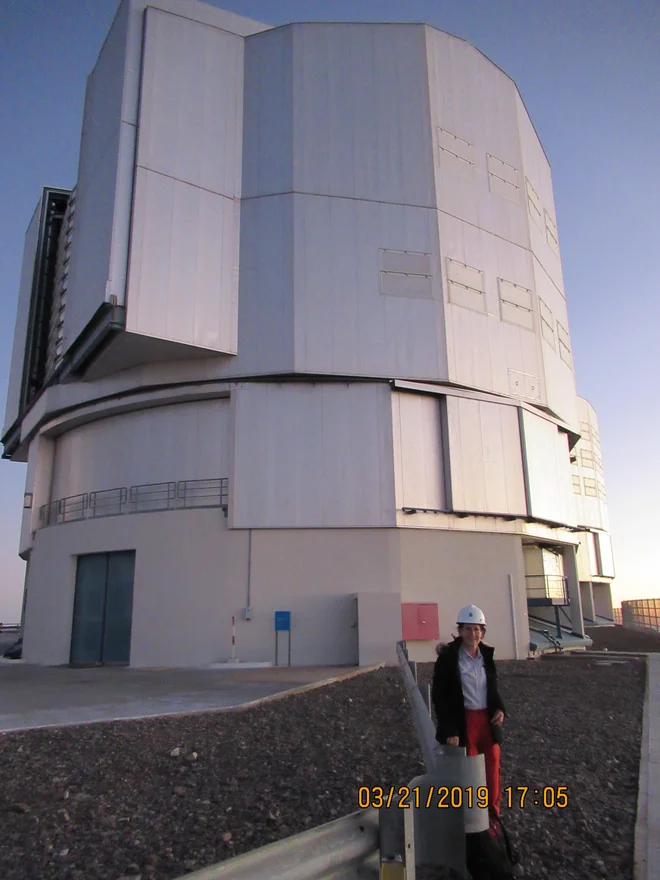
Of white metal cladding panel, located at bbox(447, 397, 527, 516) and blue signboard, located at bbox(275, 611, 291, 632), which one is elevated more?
white metal cladding panel, located at bbox(447, 397, 527, 516)

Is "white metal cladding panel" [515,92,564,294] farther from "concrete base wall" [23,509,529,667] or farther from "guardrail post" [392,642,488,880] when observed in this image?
"guardrail post" [392,642,488,880]

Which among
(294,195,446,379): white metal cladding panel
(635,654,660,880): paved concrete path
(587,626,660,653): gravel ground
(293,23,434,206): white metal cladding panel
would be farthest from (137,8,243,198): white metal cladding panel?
(587,626,660,653): gravel ground

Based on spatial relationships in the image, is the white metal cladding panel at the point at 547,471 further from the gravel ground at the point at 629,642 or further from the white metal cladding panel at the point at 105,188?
the white metal cladding panel at the point at 105,188

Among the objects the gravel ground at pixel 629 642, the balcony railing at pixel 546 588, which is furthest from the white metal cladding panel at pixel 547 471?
the gravel ground at pixel 629 642

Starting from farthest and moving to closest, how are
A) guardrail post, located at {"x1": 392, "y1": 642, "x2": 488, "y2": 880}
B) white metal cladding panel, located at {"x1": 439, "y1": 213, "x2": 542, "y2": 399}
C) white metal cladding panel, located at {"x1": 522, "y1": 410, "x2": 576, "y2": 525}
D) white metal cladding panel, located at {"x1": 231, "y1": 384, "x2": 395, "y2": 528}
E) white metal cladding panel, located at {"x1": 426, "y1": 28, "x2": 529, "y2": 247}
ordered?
white metal cladding panel, located at {"x1": 426, "y1": 28, "x2": 529, "y2": 247}, white metal cladding panel, located at {"x1": 522, "y1": 410, "x2": 576, "y2": 525}, white metal cladding panel, located at {"x1": 439, "y1": 213, "x2": 542, "y2": 399}, white metal cladding panel, located at {"x1": 231, "y1": 384, "x2": 395, "y2": 528}, guardrail post, located at {"x1": 392, "y1": 642, "x2": 488, "y2": 880}

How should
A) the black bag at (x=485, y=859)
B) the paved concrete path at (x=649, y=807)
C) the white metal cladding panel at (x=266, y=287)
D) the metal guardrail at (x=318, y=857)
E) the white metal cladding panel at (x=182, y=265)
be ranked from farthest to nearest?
1. the white metal cladding panel at (x=266, y=287)
2. the white metal cladding panel at (x=182, y=265)
3. the paved concrete path at (x=649, y=807)
4. the black bag at (x=485, y=859)
5. the metal guardrail at (x=318, y=857)

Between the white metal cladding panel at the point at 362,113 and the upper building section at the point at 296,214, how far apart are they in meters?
0.05

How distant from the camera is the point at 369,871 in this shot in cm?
261

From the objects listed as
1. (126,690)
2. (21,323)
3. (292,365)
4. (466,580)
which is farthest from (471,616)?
(21,323)

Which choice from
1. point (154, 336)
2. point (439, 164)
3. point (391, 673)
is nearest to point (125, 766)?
point (391, 673)

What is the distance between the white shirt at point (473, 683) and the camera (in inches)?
175

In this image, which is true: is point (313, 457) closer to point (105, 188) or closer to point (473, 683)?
point (105, 188)

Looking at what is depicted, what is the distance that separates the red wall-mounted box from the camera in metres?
16.1

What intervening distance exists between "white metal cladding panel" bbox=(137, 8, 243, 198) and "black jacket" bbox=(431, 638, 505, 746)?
1710 centimetres
